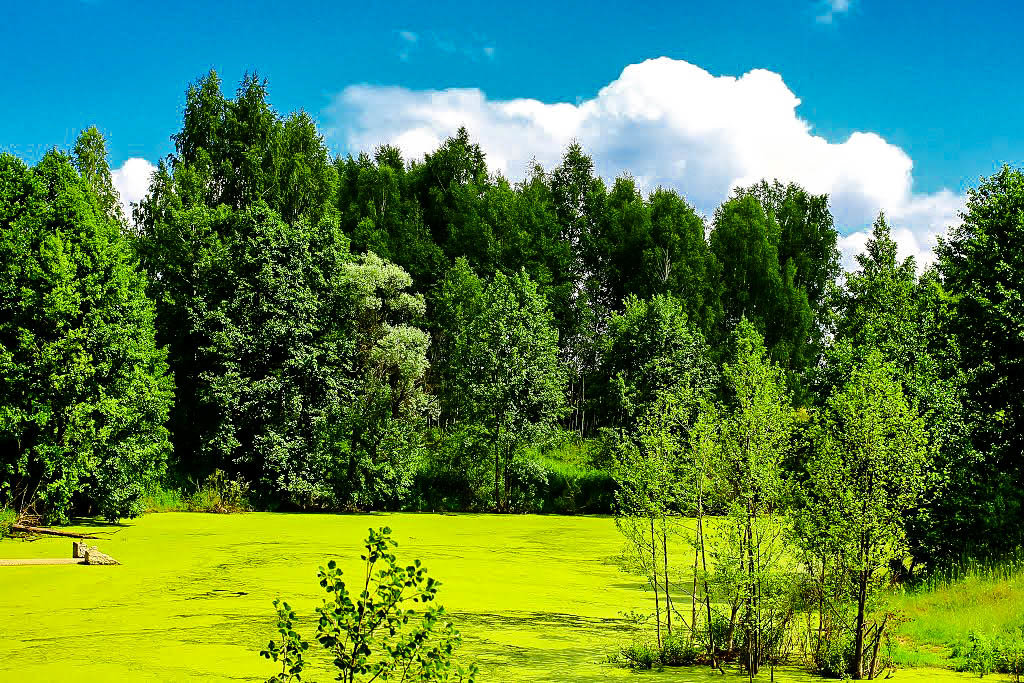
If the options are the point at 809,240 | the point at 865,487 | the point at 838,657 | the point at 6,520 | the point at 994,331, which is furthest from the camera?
the point at 809,240

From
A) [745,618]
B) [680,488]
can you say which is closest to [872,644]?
[745,618]

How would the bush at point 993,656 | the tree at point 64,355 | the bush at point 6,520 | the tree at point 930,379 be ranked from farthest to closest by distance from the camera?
the tree at point 64,355, the bush at point 6,520, the tree at point 930,379, the bush at point 993,656

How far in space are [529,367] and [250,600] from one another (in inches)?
753

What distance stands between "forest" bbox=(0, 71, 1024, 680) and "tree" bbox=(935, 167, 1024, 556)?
0.05m

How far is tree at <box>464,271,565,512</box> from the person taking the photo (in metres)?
28.9

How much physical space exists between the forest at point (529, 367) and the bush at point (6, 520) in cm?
69

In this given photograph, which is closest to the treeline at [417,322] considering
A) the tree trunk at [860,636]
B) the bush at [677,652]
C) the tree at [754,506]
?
the tree at [754,506]

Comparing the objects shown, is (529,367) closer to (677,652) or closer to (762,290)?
(762,290)

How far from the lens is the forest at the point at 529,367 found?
7969 millimetres

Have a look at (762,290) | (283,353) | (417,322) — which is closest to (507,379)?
(417,322)

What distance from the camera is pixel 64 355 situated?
61.0 ft

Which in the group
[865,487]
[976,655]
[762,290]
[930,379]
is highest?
[762,290]

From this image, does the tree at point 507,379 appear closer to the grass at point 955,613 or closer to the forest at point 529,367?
the forest at point 529,367

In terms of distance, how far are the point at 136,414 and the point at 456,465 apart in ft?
39.1
